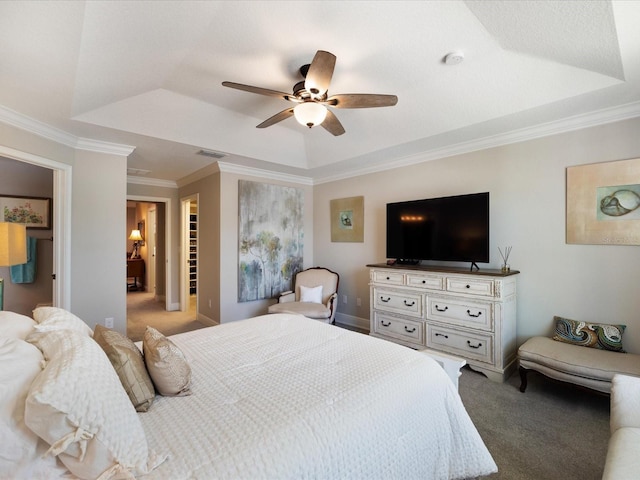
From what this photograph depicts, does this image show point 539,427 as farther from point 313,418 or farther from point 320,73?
point 320,73

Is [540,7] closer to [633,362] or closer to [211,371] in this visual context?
[633,362]

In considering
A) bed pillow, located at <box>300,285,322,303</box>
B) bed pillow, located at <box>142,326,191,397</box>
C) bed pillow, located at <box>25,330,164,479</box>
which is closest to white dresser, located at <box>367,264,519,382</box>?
bed pillow, located at <box>300,285,322,303</box>

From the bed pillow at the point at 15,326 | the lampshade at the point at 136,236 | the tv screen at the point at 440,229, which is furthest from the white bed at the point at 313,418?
the lampshade at the point at 136,236

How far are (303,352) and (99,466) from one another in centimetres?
109

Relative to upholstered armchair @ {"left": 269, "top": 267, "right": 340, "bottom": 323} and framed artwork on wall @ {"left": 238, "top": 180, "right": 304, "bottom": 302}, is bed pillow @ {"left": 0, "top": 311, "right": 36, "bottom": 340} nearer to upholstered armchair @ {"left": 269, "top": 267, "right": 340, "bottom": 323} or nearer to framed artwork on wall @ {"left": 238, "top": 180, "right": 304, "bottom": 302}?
upholstered armchair @ {"left": 269, "top": 267, "right": 340, "bottom": 323}

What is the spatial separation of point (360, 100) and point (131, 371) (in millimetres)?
2099

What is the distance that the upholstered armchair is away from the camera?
12.6ft

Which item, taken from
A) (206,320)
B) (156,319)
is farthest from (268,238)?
(156,319)

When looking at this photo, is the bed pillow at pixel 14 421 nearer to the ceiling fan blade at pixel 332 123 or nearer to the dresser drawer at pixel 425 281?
the ceiling fan blade at pixel 332 123

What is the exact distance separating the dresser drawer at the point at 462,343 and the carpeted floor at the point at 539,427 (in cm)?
21

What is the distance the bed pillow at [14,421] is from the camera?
0.78 m

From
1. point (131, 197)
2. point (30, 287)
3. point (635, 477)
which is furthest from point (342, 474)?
point (131, 197)

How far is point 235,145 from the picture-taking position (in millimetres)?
3641

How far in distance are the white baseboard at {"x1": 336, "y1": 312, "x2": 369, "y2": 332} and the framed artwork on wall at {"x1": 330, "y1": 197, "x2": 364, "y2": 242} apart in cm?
120
